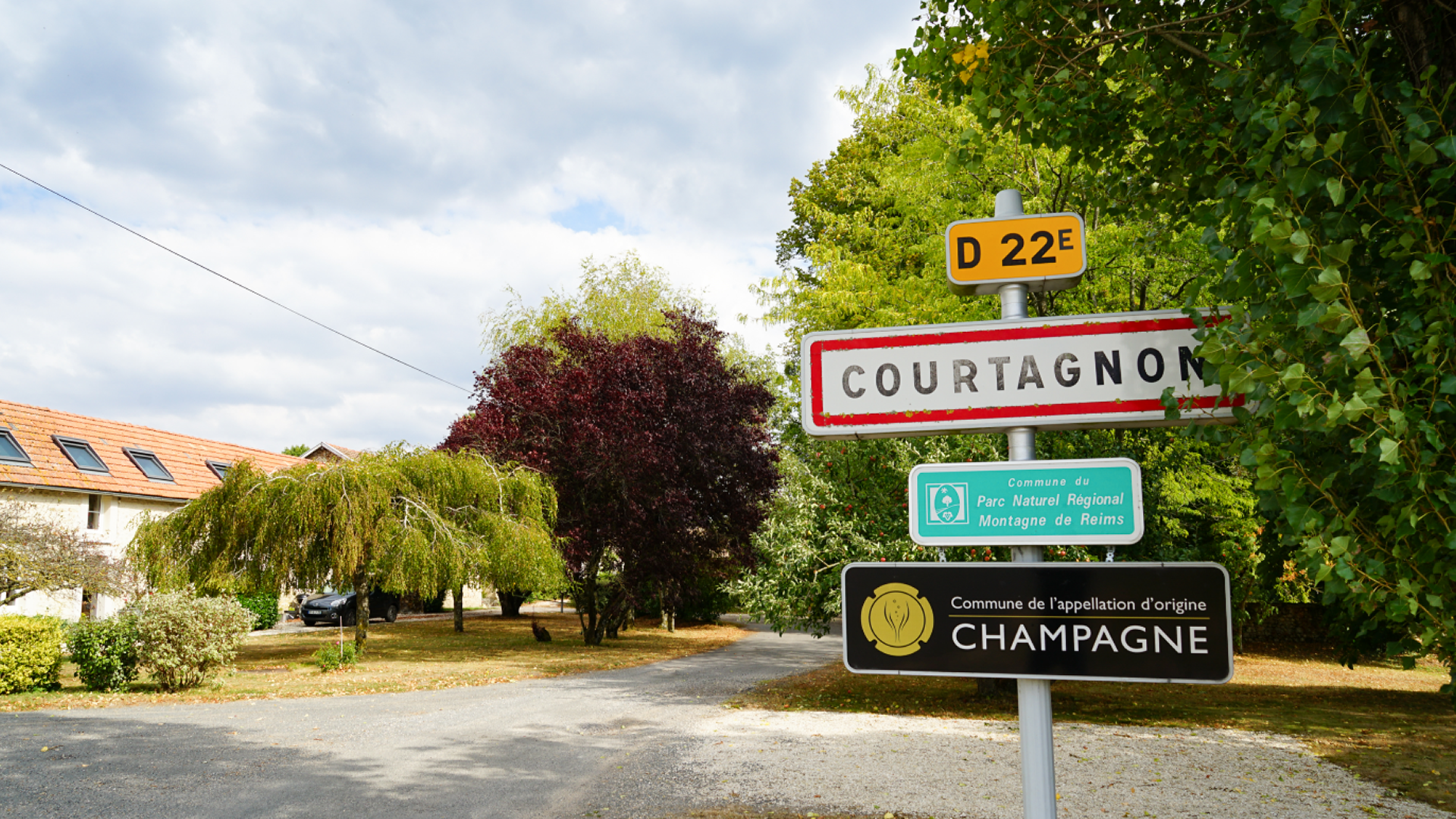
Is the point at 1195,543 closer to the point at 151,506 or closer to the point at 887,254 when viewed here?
the point at 887,254

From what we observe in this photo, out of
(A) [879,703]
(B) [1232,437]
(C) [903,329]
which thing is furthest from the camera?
(A) [879,703]

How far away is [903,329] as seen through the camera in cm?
242

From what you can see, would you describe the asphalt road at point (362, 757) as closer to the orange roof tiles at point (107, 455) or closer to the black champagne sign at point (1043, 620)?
the black champagne sign at point (1043, 620)

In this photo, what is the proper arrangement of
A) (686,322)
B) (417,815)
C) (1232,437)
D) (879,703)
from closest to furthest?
(1232,437), (417,815), (879,703), (686,322)

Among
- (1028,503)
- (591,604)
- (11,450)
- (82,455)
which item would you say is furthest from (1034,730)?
(82,455)

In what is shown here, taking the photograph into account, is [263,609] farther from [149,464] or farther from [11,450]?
[11,450]

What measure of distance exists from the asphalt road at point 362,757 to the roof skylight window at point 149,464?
66.9 feet

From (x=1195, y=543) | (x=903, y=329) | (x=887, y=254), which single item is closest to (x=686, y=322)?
(x=887, y=254)

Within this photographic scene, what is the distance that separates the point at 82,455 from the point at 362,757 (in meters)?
24.1

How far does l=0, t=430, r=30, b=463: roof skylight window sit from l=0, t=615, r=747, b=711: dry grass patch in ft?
27.2

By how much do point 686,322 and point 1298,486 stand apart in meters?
18.5

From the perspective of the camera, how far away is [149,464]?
89.2 feet

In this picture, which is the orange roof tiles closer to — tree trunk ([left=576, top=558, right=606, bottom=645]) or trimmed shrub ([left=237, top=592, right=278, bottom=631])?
trimmed shrub ([left=237, top=592, right=278, bottom=631])

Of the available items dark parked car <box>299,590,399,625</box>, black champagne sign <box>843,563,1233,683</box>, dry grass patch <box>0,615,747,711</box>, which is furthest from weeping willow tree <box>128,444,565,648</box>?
black champagne sign <box>843,563,1233,683</box>
